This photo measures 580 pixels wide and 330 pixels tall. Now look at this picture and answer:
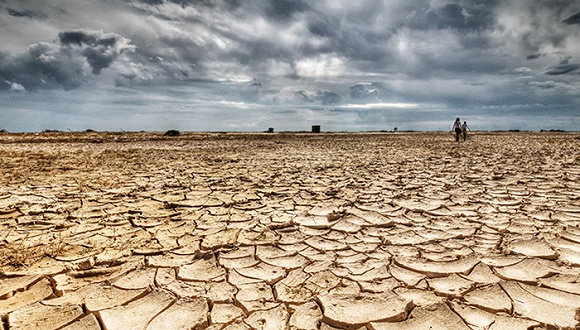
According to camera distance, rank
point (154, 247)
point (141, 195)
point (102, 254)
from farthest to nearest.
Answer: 1. point (141, 195)
2. point (154, 247)
3. point (102, 254)

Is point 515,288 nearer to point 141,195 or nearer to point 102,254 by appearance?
point 102,254

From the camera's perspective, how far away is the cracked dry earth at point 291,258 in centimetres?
136

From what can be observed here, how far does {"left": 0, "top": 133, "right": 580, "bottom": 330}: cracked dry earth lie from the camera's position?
1.36 meters

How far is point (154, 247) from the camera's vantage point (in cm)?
213

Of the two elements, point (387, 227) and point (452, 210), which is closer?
point (387, 227)

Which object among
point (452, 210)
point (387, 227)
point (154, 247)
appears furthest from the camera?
point (452, 210)

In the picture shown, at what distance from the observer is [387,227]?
2488 millimetres

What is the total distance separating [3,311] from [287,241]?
1.62m

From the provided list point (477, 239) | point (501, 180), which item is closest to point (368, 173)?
point (501, 180)

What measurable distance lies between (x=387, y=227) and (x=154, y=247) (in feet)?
6.20

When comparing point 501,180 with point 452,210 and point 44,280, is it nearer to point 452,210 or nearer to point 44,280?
point 452,210

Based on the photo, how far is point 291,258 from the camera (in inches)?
77.9

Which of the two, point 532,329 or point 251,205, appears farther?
point 251,205

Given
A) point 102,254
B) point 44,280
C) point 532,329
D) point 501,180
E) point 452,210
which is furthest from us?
point 501,180
